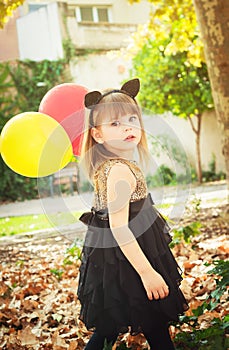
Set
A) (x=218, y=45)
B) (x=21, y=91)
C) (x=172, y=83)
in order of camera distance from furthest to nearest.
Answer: (x=21, y=91)
(x=172, y=83)
(x=218, y=45)

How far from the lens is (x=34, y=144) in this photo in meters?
2.09

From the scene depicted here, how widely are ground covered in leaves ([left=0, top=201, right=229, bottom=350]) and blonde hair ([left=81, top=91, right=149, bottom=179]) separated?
0.75 m

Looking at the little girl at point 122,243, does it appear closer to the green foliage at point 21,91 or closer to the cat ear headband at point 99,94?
the cat ear headband at point 99,94

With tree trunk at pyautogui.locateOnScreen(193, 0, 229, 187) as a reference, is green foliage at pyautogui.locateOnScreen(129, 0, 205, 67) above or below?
above

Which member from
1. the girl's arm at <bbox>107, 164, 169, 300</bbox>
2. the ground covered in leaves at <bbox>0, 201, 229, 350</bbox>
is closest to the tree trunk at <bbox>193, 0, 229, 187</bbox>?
the ground covered in leaves at <bbox>0, 201, 229, 350</bbox>

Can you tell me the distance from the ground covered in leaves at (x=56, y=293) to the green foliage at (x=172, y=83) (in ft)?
21.4

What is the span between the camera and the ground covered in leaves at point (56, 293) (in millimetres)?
2855

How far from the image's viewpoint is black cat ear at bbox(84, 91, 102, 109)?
80.2 inches

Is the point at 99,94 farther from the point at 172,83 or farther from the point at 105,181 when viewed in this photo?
the point at 172,83

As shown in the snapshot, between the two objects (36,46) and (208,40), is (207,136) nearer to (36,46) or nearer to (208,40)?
(36,46)

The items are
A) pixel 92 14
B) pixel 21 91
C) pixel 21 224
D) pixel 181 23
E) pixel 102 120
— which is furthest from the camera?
pixel 92 14

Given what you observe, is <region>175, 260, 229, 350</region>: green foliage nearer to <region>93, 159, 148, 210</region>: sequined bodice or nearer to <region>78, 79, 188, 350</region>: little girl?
<region>78, 79, 188, 350</region>: little girl

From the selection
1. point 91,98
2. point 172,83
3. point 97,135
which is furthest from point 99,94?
point 172,83

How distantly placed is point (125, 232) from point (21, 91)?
12047mm
